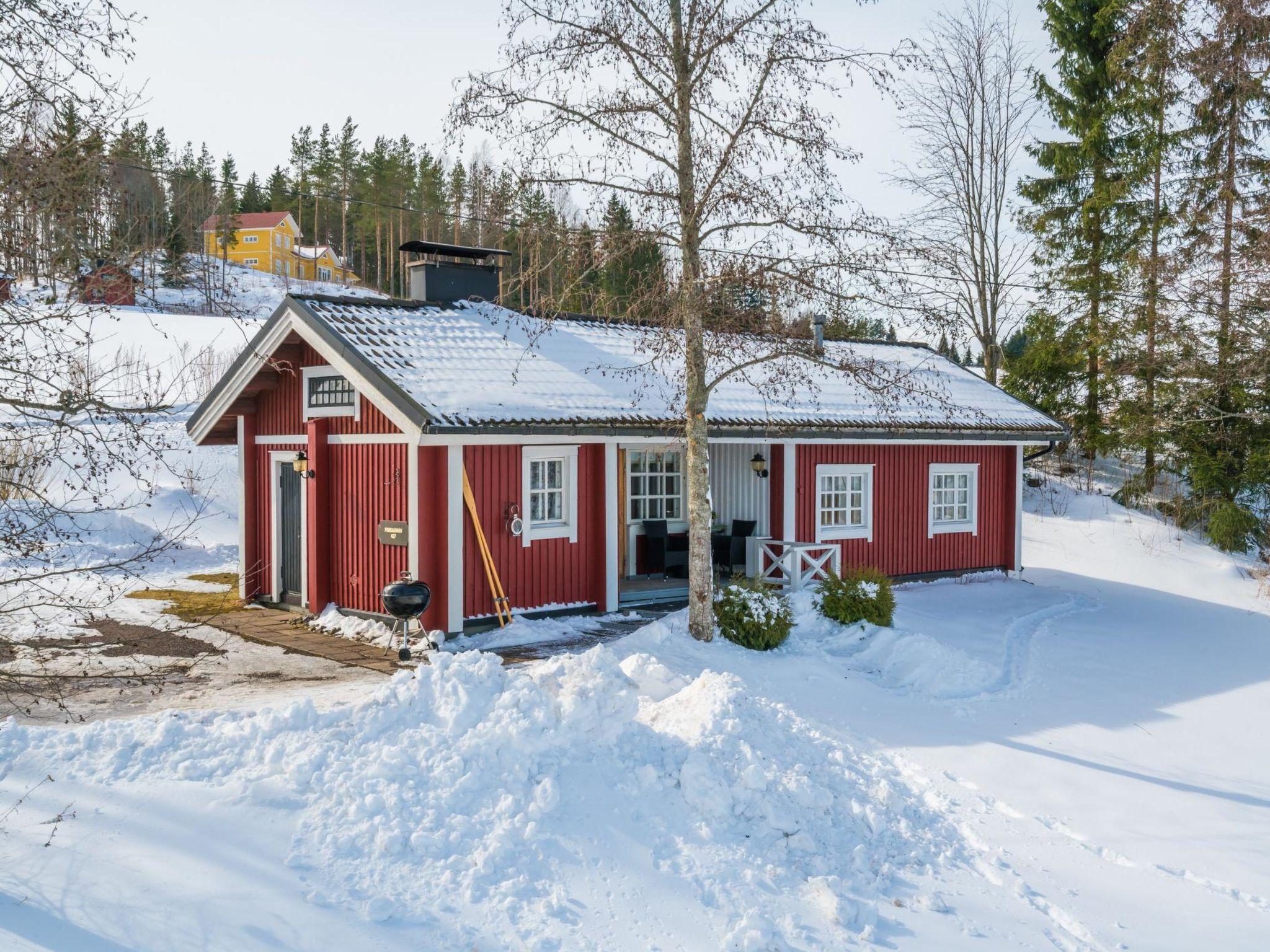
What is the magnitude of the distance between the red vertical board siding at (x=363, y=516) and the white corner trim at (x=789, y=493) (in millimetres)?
5638

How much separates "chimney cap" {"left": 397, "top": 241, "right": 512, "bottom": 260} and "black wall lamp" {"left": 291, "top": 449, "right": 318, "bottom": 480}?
2991mm

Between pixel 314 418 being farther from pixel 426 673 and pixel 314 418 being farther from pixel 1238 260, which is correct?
pixel 1238 260

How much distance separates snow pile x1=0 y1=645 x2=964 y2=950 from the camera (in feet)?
17.2

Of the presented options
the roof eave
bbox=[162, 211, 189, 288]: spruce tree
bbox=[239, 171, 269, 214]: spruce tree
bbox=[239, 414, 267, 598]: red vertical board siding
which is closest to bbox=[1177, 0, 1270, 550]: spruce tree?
the roof eave

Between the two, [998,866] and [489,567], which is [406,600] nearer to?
[489,567]

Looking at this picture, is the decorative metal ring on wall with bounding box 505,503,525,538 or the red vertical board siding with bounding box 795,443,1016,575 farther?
the red vertical board siding with bounding box 795,443,1016,575

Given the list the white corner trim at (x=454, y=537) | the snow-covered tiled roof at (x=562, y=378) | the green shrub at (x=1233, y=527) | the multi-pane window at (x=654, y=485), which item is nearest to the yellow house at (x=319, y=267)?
the multi-pane window at (x=654, y=485)

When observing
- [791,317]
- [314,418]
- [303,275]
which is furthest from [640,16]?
[303,275]

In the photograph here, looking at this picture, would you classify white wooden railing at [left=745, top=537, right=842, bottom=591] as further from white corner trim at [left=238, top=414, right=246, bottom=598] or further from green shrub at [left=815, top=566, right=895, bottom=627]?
white corner trim at [left=238, top=414, right=246, bottom=598]

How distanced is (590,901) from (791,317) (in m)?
5.96

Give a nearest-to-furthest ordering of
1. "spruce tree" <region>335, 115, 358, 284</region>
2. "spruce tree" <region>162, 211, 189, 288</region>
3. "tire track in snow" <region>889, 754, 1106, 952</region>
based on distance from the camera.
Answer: "spruce tree" <region>162, 211, 189, 288</region> < "tire track in snow" <region>889, 754, 1106, 952</region> < "spruce tree" <region>335, 115, 358, 284</region>

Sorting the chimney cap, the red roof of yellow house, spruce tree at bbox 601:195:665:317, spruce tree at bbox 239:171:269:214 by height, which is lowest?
spruce tree at bbox 601:195:665:317

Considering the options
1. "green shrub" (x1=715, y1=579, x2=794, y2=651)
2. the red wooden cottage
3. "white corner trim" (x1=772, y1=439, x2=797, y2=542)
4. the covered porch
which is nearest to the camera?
"green shrub" (x1=715, y1=579, x2=794, y2=651)

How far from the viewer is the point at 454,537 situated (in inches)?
416
